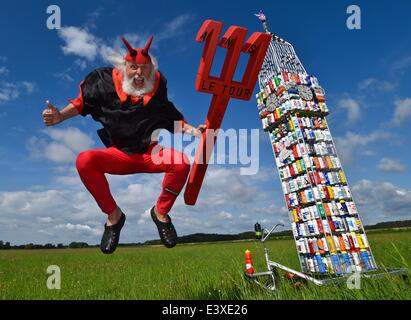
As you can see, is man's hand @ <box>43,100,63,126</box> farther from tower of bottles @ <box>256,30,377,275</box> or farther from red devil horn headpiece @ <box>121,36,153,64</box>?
tower of bottles @ <box>256,30,377,275</box>

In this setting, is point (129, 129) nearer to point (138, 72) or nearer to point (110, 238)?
point (138, 72)

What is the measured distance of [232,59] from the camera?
209 centimetres

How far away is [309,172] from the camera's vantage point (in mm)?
9961

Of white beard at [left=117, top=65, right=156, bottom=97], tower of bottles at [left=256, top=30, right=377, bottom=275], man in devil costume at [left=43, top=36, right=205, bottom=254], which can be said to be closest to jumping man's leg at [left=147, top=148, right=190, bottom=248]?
man in devil costume at [left=43, top=36, right=205, bottom=254]

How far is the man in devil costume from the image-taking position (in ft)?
6.87

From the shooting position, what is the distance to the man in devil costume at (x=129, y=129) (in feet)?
6.87

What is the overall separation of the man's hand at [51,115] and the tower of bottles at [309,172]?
860cm

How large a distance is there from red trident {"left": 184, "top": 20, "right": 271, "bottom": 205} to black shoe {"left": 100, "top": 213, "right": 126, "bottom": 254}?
570 millimetres

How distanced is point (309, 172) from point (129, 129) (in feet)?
28.5

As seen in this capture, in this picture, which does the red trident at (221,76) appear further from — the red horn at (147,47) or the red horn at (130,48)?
the red horn at (130,48)

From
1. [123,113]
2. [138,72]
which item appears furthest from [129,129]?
[138,72]

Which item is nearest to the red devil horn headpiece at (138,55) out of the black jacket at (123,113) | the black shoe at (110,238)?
the black jacket at (123,113)
